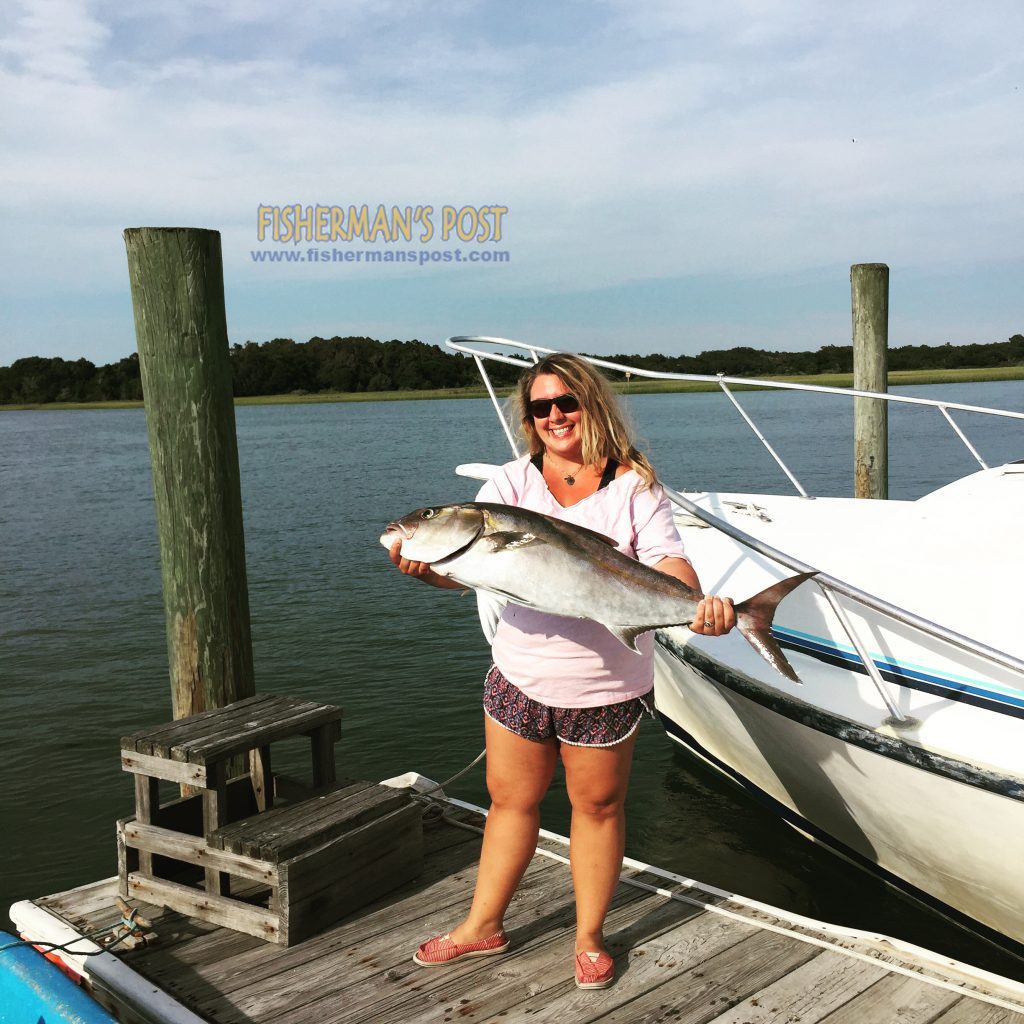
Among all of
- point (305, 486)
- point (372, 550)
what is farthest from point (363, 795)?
point (305, 486)

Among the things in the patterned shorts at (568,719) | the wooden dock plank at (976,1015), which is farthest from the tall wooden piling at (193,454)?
the wooden dock plank at (976,1015)

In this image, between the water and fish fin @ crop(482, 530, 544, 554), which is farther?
the water

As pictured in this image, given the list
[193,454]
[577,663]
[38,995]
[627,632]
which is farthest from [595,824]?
[193,454]

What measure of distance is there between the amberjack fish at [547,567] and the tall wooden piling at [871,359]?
8.33m

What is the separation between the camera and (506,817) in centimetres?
349

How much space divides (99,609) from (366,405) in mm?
84491

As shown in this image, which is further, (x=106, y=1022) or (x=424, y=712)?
A: (x=424, y=712)

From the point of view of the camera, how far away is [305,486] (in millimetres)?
29422

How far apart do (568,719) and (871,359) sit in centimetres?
854

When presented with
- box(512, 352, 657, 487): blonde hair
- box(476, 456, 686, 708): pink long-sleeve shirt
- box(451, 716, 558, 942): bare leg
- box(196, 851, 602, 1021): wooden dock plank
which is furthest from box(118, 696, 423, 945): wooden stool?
box(512, 352, 657, 487): blonde hair

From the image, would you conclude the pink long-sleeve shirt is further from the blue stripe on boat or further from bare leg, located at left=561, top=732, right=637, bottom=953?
the blue stripe on boat

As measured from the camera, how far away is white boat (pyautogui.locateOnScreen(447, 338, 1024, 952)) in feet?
13.9

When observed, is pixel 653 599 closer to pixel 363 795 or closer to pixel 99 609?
pixel 363 795

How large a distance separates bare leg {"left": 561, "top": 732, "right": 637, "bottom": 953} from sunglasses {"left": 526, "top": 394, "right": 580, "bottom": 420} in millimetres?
1064
